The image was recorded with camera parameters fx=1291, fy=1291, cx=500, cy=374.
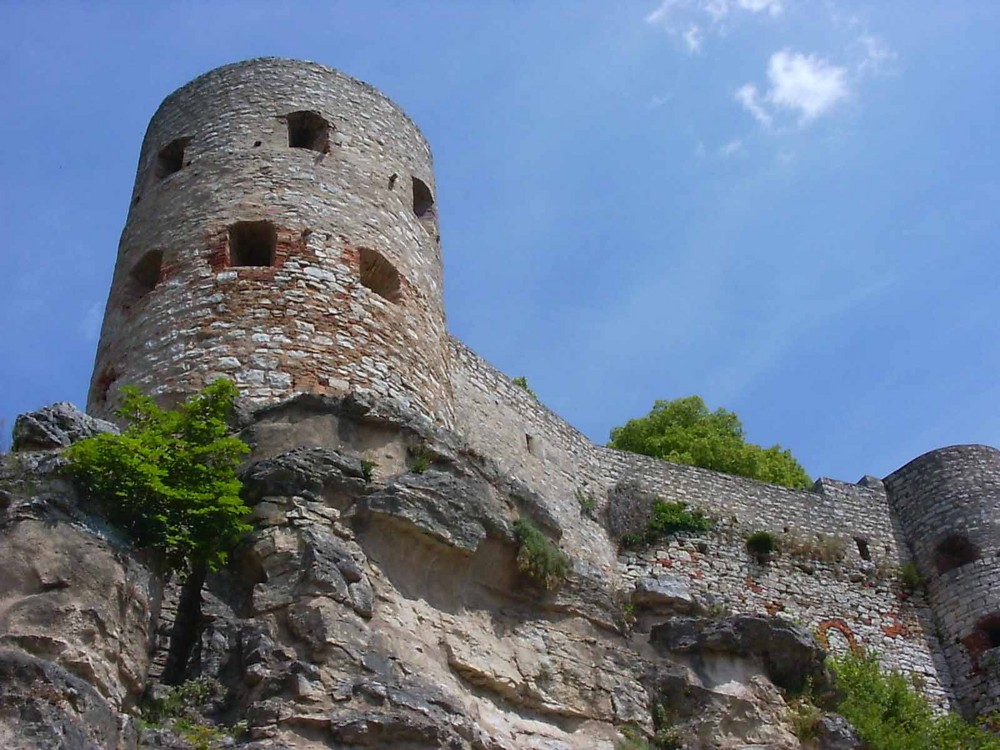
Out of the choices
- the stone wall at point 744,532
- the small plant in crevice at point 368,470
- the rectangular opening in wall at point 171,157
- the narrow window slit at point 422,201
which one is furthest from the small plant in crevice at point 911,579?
the rectangular opening in wall at point 171,157

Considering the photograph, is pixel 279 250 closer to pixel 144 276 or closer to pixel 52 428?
pixel 144 276

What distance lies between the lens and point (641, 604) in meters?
12.2

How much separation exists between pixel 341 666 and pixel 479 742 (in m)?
1.15

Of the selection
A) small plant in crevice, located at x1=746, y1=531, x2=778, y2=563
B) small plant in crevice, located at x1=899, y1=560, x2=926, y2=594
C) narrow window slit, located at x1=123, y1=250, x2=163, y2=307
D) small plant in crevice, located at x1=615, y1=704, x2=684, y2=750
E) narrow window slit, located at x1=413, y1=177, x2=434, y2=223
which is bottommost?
small plant in crevice, located at x1=615, y1=704, x2=684, y2=750

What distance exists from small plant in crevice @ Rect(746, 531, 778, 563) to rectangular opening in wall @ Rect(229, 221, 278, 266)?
908 centimetres

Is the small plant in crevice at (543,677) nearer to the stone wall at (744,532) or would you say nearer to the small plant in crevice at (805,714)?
the small plant in crevice at (805,714)

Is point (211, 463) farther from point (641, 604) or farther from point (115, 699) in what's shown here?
point (641, 604)

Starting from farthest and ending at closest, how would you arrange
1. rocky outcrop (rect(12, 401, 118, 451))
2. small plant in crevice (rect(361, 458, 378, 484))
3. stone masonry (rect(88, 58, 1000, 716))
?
1. stone masonry (rect(88, 58, 1000, 716))
2. small plant in crevice (rect(361, 458, 378, 484))
3. rocky outcrop (rect(12, 401, 118, 451))

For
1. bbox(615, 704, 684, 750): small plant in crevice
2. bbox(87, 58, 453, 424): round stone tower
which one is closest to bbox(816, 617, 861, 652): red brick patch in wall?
bbox(615, 704, 684, 750): small plant in crevice

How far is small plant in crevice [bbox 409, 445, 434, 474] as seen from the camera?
34.5 feet

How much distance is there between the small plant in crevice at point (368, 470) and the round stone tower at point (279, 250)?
1199mm

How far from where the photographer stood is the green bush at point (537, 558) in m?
10.7

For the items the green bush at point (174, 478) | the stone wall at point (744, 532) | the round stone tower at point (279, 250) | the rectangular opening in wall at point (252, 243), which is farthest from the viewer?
the stone wall at point (744, 532)

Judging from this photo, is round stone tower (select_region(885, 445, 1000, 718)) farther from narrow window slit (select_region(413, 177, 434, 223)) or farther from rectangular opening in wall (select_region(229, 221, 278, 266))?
rectangular opening in wall (select_region(229, 221, 278, 266))
